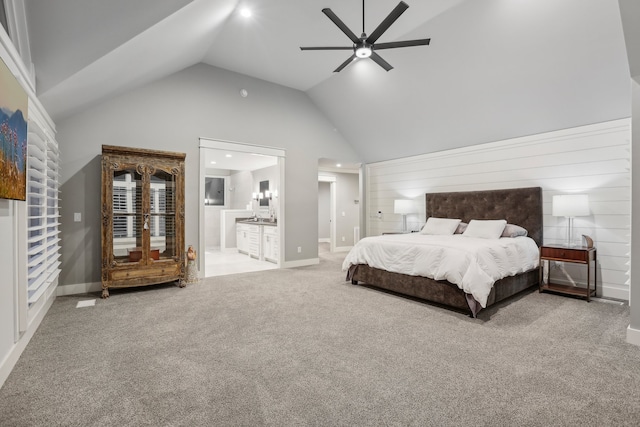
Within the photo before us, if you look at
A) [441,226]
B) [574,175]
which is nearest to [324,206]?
[441,226]

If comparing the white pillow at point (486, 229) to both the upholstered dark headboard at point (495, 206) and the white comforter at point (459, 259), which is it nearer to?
the white comforter at point (459, 259)

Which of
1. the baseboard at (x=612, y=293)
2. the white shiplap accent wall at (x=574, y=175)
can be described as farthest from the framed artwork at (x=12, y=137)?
the baseboard at (x=612, y=293)

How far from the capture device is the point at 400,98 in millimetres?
5379

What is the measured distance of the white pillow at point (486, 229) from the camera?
445 cm

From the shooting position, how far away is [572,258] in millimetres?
3857

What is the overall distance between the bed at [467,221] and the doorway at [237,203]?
2396 millimetres

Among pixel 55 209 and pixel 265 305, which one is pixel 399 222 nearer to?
pixel 265 305

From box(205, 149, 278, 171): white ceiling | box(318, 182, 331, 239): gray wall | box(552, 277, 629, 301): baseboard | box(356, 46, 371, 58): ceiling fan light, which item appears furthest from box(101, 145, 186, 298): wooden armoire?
box(318, 182, 331, 239): gray wall

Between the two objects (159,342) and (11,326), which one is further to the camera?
(159,342)

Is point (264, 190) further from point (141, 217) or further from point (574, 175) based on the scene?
point (574, 175)

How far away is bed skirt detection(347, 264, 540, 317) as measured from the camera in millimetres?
3337

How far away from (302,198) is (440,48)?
3472 mm

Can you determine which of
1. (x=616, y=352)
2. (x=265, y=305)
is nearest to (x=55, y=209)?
(x=265, y=305)

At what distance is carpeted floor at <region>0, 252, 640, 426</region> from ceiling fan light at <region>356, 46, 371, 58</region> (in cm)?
276
